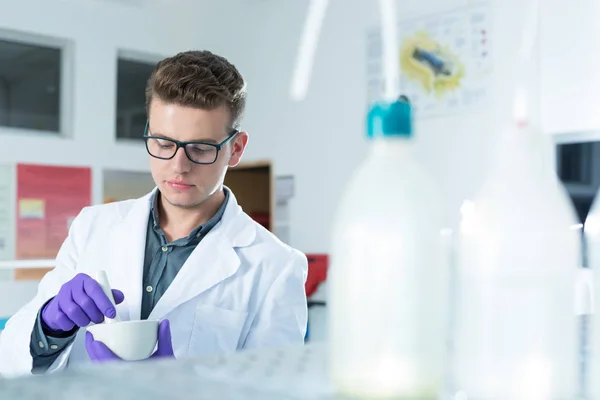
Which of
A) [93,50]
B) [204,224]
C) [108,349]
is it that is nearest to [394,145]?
[108,349]

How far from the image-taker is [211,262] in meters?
1.58

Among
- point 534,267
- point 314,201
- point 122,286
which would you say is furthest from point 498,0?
point 534,267

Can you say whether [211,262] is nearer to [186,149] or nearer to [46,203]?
[186,149]

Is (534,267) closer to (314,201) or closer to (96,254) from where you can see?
(96,254)

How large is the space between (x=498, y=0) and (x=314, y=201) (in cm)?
167

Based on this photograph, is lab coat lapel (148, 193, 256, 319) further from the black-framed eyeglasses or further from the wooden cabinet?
the wooden cabinet

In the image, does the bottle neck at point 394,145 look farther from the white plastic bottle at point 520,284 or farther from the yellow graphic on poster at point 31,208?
the yellow graphic on poster at point 31,208

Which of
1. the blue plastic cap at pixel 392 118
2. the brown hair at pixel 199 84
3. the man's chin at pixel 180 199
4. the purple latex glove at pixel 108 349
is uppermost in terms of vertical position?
the brown hair at pixel 199 84

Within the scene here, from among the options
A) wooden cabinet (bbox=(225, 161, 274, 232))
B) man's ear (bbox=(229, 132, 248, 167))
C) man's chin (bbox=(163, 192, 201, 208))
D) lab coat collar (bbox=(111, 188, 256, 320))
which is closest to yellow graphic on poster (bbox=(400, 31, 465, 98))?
wooden cabinet (bbox=(225, 161, 274, 232))

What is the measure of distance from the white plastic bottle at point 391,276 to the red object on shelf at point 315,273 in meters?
3.58

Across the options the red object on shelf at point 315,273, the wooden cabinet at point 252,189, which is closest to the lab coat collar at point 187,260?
the red object on shelf at point 315,273

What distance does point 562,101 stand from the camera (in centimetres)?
340

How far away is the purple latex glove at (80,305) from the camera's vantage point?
1271mm

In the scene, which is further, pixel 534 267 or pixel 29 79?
pixel 29 79
